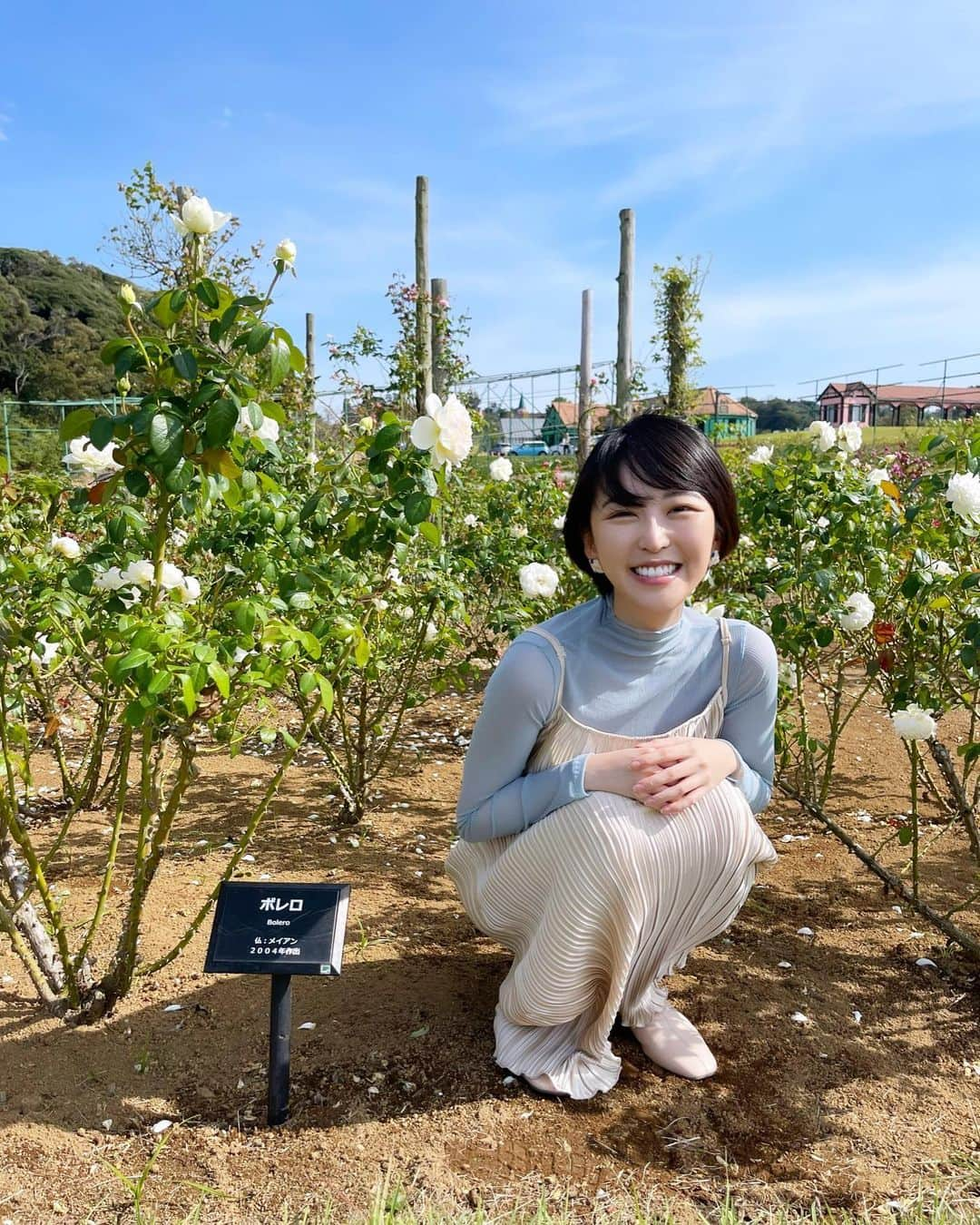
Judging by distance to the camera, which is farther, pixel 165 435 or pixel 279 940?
pixel 279 940

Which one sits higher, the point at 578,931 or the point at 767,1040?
the point at 578,931

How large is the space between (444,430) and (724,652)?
0.63m

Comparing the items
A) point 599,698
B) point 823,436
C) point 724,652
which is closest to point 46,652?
point 599,698

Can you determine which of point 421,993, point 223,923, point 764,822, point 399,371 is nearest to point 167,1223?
point 223,923

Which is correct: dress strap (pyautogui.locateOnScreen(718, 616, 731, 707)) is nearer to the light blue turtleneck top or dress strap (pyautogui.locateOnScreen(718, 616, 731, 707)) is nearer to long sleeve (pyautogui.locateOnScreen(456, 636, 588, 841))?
the light blue turtleneck top

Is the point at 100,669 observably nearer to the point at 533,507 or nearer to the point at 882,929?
the point at 882,929

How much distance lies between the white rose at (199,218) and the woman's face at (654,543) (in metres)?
0.71

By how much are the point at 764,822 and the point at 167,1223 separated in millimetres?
2089

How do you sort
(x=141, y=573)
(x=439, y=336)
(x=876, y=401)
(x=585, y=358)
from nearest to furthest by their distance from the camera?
1. (x=141, y=573)
2. (x=439, y=336)
3. (x=585, y=358)
4. (x=876, y=401)

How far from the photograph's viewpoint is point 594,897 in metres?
1.44

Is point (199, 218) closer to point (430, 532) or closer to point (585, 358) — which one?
point (430, 532)

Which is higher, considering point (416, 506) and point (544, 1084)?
point (416, 506)

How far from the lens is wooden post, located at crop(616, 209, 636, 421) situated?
306 inches

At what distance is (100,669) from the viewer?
1554mm
